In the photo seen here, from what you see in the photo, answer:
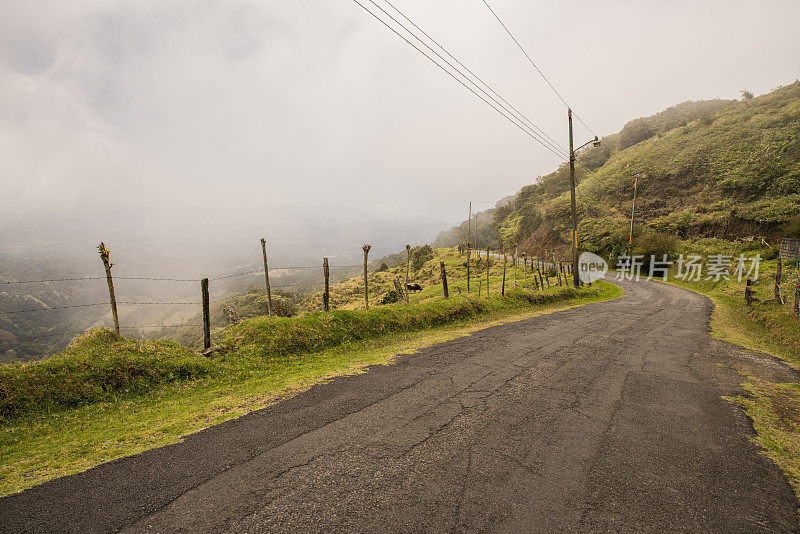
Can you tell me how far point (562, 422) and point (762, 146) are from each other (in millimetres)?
61797

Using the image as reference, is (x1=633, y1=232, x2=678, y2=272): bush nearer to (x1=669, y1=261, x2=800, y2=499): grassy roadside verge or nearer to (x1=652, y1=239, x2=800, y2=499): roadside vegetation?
(x1=652, y1=239, x2=800, y2=499): roadside vegetation

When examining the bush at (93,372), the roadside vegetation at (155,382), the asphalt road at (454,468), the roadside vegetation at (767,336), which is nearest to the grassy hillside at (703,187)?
the roadside vegetation at (767,336)

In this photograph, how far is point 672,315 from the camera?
15648 mm

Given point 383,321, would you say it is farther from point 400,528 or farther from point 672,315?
point 672,315

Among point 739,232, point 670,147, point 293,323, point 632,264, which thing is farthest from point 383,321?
point 670,147

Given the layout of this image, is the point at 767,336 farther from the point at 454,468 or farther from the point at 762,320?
the point at 454,468

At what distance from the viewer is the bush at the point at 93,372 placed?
5.59m

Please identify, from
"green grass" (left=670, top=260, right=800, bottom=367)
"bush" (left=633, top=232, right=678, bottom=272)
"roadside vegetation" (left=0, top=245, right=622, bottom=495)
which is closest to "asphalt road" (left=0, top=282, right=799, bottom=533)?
"roadside vegetation" (left=0, top=245, right=622, bottom=495)

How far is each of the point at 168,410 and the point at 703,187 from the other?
2344 inches

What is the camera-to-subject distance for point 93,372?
6.24 metres

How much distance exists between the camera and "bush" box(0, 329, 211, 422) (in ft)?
18.3

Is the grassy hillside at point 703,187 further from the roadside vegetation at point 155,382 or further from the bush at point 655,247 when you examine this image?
the roadside vegetation at point 155,382

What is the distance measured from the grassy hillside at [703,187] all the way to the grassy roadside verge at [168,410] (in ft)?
128

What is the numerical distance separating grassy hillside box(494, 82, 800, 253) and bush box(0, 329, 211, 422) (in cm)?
4283
